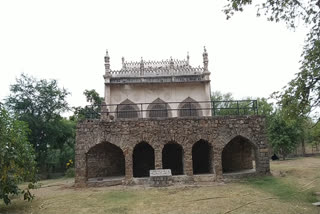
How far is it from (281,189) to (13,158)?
10.5 meters

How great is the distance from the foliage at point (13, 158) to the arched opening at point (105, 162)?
5.76 meters

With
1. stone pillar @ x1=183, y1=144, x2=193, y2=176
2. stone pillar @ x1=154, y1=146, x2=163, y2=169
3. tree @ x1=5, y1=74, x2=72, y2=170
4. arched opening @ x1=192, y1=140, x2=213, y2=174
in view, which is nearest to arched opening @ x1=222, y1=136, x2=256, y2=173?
arched opening @ x1=192, y1=140, x2=213, y2=174

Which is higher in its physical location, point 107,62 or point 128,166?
point 107,62

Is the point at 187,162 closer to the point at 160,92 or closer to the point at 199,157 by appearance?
the point at 199,157

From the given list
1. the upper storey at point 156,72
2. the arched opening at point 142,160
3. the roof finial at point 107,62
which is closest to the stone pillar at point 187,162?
the arched opening at point 142,160

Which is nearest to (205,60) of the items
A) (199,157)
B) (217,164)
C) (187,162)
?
(199,157)

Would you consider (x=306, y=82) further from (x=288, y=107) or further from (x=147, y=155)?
(x=147, y=155)

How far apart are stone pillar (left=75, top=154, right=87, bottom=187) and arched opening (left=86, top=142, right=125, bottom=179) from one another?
2.06 meters

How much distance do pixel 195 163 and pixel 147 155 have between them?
3.31 m

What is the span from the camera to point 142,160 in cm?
1572

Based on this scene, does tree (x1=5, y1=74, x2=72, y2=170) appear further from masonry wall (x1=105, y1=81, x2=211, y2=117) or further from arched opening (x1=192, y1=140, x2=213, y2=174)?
arched opening (x1=192, y1=140, x2=213, y2=174)

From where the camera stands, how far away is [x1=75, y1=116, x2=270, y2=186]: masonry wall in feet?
41.4

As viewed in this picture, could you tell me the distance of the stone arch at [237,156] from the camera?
15.3 meters

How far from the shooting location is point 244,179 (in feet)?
40.8
